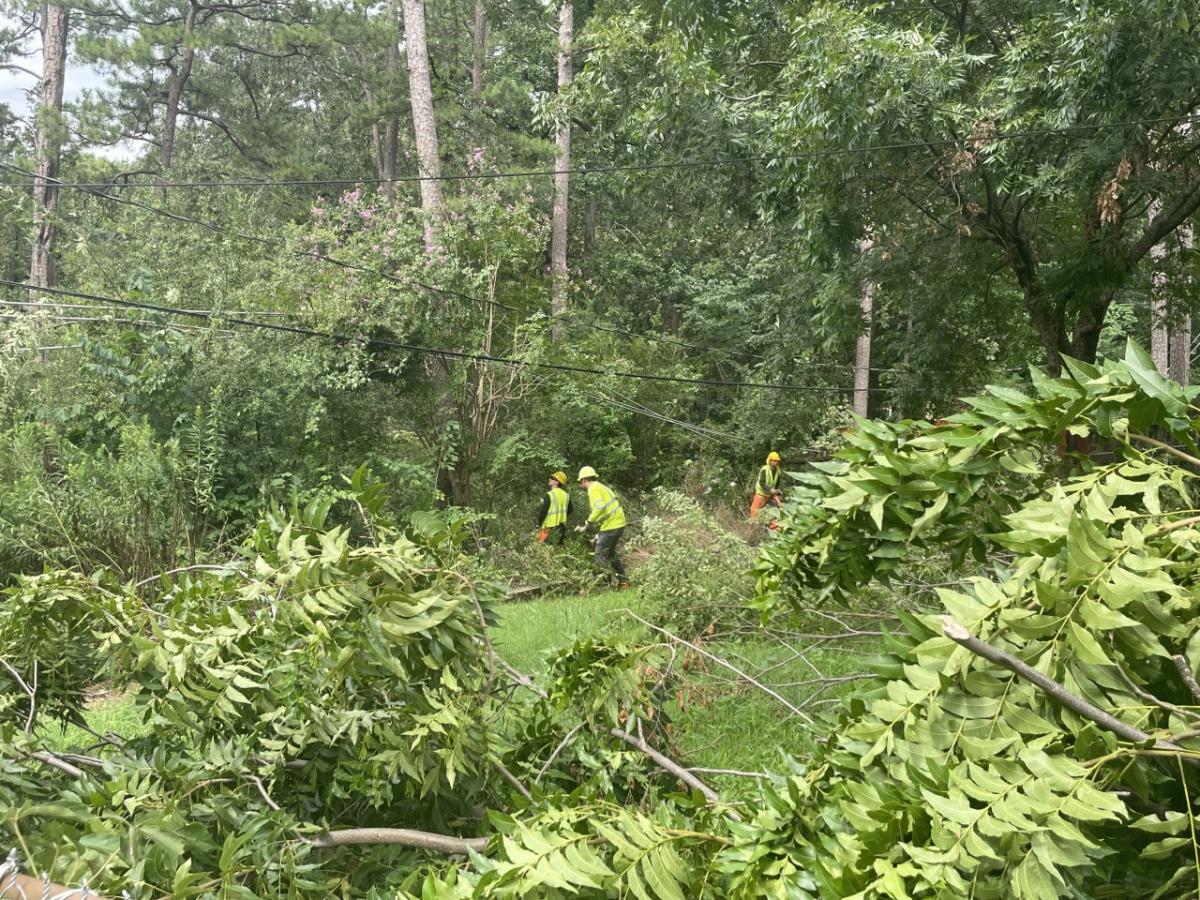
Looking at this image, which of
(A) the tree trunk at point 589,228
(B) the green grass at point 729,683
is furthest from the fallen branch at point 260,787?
(A) the tree trunk at point 589,228

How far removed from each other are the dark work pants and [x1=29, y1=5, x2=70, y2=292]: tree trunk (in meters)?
12.9

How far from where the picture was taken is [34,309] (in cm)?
1267

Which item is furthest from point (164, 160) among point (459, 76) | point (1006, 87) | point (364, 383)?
point (1006, 87)

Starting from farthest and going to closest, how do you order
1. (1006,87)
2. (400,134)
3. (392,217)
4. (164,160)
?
(400,134), (164,160), (392,217), (1006,87)

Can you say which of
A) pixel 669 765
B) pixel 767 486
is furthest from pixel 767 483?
pixel 669 765

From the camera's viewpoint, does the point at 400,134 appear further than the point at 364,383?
Yes

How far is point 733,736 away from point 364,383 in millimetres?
9197

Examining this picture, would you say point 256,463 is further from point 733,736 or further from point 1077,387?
point 1077,387

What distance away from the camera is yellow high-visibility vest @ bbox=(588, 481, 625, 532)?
39.7ft

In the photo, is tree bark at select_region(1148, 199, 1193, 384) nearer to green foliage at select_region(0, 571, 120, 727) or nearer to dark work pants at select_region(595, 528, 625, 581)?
dark work pants at select_region(595, 528, 625, 581)

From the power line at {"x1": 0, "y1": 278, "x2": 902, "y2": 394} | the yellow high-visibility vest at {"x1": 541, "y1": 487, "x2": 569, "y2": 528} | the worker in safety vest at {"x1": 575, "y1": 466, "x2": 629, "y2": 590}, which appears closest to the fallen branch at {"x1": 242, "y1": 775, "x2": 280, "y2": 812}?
the power line at {"x1": 0, "y1": 278, "x2": 902, "y2": 394}

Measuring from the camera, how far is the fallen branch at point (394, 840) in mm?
2064

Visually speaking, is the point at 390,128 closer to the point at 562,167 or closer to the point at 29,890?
the point at 562,167

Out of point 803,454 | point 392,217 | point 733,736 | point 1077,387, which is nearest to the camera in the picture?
point 1077,387
